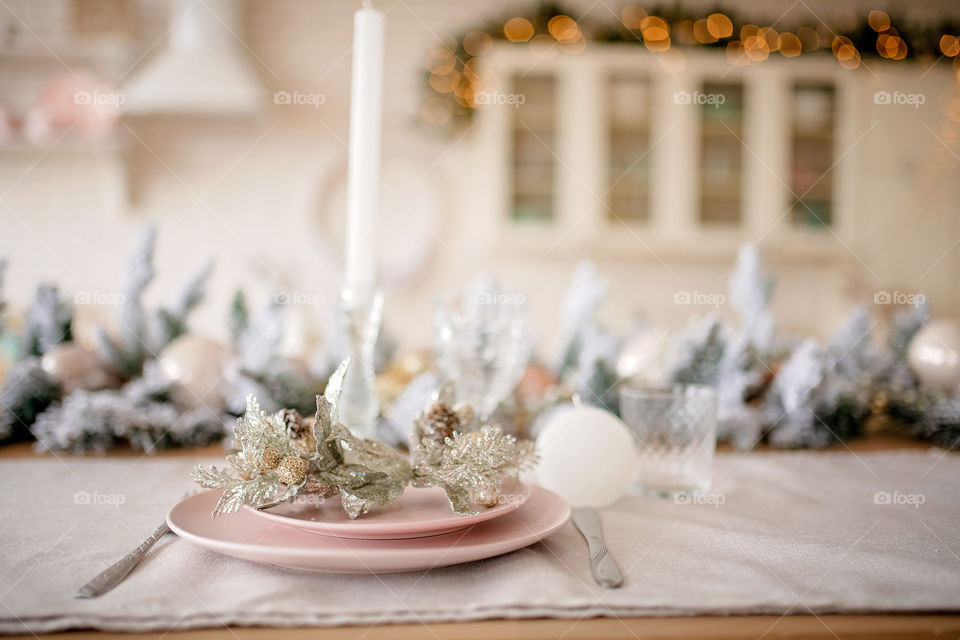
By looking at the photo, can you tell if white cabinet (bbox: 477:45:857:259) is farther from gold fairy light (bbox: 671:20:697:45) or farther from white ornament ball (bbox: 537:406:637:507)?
white ornament ball (bbox: 537:406:637:507)

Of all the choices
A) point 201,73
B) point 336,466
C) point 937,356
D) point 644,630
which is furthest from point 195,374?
point 201,73

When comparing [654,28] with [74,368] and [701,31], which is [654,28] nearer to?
[701,31]

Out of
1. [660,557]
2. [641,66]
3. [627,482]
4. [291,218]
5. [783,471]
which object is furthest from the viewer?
[291,218]

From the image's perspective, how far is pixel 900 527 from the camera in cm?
60

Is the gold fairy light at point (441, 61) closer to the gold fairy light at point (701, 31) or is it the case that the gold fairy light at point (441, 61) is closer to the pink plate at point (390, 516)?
the gold fairy light at point (701, 31)

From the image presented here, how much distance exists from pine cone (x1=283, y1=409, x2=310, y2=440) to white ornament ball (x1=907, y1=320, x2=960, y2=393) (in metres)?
0.99

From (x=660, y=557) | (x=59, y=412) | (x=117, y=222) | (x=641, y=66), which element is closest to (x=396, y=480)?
(x=660, y=557)

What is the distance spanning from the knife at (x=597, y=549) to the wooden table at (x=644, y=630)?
4 cm

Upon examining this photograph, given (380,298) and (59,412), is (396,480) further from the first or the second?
(59,412)

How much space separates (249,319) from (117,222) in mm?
2755

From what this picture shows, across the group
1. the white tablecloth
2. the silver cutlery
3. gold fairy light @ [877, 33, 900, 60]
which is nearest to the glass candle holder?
the white tablecloth

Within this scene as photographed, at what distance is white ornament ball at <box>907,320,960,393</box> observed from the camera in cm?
109

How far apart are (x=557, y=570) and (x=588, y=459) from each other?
20 centimetres

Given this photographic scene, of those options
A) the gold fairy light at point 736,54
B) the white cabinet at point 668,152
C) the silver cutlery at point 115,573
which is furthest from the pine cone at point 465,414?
the gold fairy light at point 736,54
